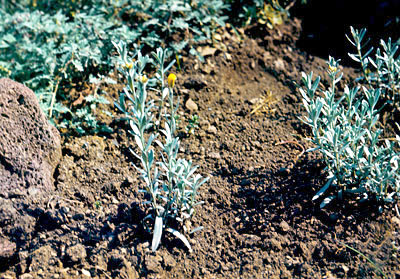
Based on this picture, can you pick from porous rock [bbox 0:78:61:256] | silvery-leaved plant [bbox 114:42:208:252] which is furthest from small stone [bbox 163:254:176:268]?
porous rock [bbox 0:78:61:256]

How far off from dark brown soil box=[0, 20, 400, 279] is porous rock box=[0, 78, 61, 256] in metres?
0.10

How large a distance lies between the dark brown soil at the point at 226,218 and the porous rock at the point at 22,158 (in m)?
0.10

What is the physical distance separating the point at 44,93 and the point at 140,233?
144cm

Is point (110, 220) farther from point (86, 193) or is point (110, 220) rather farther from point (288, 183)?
point (288, 183)

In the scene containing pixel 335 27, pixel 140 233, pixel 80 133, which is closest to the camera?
pixel 140 233

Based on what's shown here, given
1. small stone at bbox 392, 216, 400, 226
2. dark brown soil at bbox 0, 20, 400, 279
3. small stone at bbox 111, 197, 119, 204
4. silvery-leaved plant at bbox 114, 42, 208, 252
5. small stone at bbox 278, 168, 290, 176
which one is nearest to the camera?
silvery-leaved plant at bbox 114, 42, 208, 252

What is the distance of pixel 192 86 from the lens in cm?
331

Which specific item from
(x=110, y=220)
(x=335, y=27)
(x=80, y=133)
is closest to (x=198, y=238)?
(x=110, y=220)

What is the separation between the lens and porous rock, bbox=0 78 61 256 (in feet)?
7.58

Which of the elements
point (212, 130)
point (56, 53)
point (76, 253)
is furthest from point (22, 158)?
point (212, 130)

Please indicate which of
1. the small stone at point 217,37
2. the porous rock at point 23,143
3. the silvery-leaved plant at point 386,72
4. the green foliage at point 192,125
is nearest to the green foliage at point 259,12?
the small stone at point 217,37

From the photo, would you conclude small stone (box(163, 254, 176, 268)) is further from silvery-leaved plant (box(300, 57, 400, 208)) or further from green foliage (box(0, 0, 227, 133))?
green foliage (box(0, 0, 227, 133))

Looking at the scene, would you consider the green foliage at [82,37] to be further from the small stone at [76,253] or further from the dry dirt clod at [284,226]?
the dry dirt clod at [284,226]

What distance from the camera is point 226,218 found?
249 centimetres
